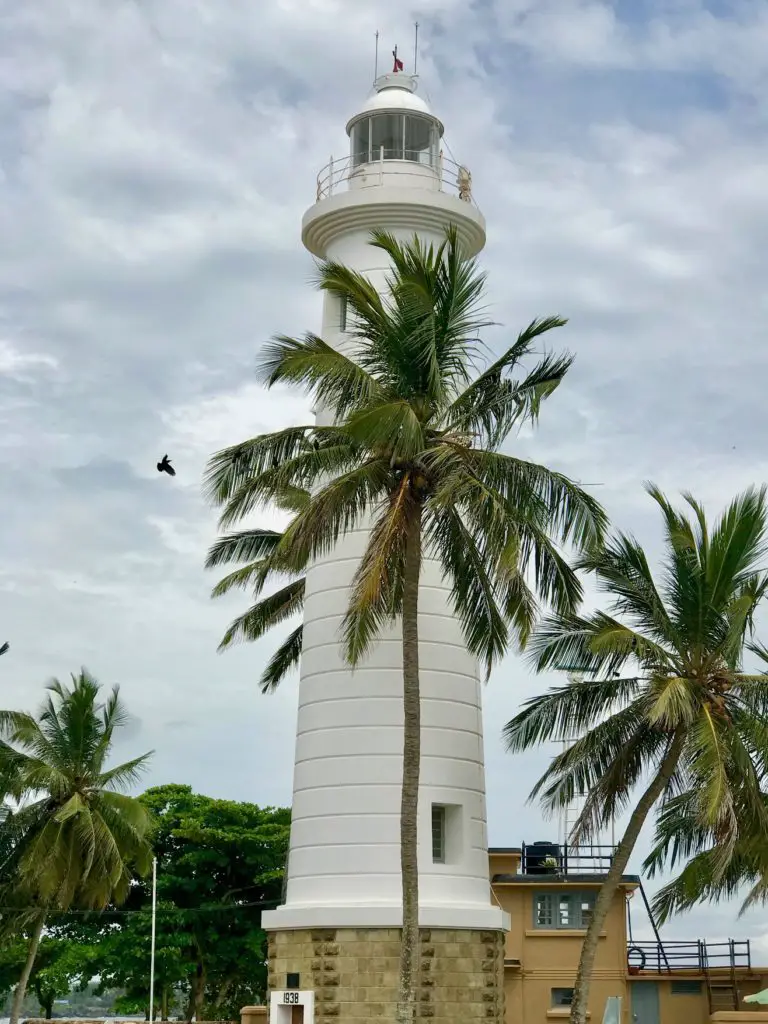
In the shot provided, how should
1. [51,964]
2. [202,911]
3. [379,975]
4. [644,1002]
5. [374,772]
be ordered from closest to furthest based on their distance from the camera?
[379,975]
[374,772]
[644,1002]
[202,911]
[51,964]

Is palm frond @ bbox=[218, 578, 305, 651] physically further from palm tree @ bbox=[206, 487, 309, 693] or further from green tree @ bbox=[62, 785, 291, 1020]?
green tree @ bbox=[62, 785, 291, 1020]

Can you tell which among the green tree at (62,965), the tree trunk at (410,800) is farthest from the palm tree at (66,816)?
the tree trunk at (410,800)

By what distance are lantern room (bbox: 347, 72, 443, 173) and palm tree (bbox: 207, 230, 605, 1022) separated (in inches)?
252

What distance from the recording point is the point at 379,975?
980 inches

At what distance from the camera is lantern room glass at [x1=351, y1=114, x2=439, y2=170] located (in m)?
30.6

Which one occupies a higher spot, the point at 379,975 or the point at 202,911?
the point at 202,911

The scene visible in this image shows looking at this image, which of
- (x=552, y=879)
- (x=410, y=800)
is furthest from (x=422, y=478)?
(x=552, y=879)

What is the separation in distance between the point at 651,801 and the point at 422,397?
25.8ft

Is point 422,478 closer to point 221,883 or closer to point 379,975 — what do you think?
point 379,975

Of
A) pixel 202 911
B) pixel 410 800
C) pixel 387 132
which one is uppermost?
pixel 387 132

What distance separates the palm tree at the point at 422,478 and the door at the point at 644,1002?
510 inches

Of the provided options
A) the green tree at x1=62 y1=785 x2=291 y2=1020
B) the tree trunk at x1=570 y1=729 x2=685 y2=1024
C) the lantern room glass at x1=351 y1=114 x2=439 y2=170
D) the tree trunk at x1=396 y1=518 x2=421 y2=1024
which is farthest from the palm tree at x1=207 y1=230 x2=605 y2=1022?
the green tree at x1=62 y1=785 x2=291 y2=1020

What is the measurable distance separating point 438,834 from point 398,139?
13.8 metres

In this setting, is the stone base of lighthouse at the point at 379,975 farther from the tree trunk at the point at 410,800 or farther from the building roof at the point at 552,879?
the building roof at the point at 552,879
